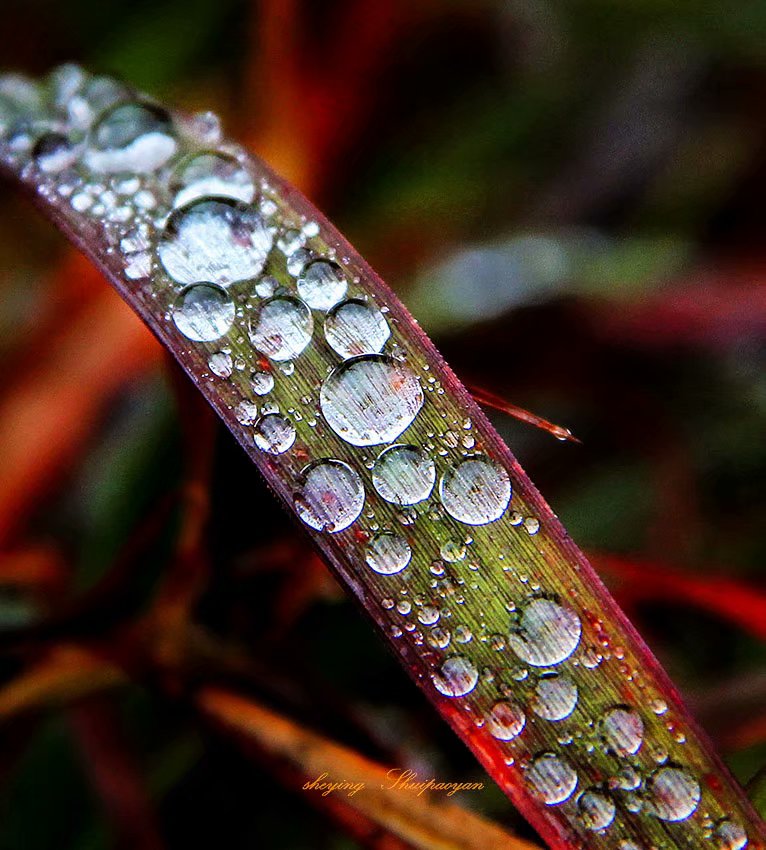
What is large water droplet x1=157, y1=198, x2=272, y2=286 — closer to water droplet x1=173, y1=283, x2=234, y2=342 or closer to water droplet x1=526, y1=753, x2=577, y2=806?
water droplet x1=173, y1=283, x2=234, y2=342

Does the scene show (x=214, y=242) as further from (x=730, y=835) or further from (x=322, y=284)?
(x=730, y=835)

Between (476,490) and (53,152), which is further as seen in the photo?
(53,152)

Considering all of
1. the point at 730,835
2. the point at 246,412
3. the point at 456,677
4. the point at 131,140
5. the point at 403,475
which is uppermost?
Result: the point at 131,140

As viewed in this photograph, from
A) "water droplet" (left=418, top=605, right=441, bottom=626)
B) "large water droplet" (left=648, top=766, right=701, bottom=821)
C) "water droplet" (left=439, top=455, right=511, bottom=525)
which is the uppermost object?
"water droplet" (left=439, top=455, right=511, bottom=525)

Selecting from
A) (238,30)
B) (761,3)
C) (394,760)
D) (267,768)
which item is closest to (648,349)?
(761,3)

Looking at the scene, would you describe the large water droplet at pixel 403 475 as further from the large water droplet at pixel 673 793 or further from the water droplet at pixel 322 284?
the large water droplet at pixel 673 793

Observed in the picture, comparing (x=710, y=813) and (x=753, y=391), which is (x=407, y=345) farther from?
(x=753, y=391)

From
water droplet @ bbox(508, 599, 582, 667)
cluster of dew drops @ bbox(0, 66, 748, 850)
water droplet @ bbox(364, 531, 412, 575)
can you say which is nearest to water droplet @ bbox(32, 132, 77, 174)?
cluster of dew drops @ bbox(0, 66, 748, 850)

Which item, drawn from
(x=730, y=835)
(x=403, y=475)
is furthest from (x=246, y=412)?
(x=730, y=835)
